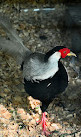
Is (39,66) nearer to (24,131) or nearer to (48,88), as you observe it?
(48,88)

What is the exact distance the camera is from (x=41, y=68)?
173cm

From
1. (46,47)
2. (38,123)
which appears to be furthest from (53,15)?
(38,123)

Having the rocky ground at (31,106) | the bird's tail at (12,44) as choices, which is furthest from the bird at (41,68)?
the rocky ground at (31,106)

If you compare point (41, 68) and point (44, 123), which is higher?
point (41, 68)

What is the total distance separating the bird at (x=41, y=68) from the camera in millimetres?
1704

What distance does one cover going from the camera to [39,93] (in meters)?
1.76

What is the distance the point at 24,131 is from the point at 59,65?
0.73 m

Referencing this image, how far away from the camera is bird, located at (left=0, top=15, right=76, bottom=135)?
1704mm

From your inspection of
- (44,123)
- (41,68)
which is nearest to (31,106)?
(44,123)

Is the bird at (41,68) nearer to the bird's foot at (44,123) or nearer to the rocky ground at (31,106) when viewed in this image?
the bird's foot at (44,123)

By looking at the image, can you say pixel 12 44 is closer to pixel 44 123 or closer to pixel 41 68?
pixel 41 68

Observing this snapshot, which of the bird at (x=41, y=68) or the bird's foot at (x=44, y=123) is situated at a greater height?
the bird at (x=41, y=68)

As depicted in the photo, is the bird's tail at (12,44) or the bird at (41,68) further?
the bird's tail at (12,44)

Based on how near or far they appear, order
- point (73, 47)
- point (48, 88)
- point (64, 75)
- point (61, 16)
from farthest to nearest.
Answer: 1. point (61, 16)
2. point (73, 47)
3. point (64, 75)
4. point (48, 88)
